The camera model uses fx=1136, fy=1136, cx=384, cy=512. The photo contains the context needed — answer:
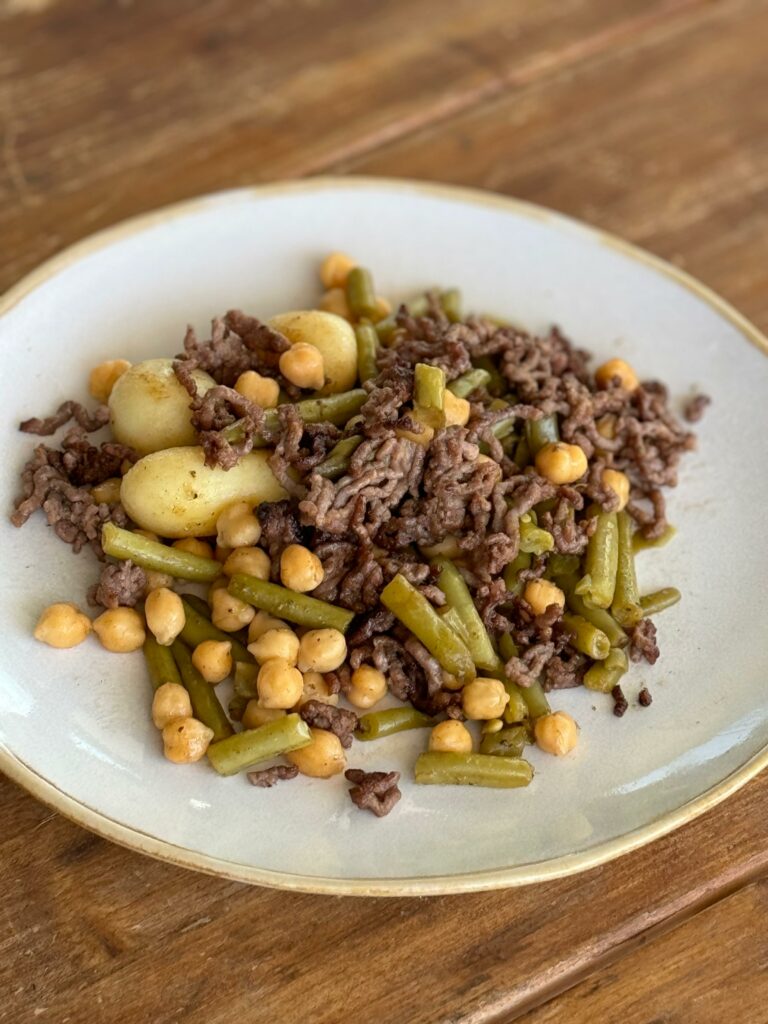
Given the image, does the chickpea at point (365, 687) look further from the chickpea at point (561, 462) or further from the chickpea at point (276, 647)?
the chickpea at point (561, 462)

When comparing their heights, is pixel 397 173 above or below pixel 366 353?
below

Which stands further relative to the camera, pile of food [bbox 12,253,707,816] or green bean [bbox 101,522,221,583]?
green bean [bbox 101,522,221,583]

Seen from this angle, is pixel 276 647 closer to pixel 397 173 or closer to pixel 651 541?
pixel 651 541

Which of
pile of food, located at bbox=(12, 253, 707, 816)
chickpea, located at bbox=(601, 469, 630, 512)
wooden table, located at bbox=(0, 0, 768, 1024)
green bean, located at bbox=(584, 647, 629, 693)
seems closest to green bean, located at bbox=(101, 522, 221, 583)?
pile of food, located at bbox=(12, 253, 707, 816)

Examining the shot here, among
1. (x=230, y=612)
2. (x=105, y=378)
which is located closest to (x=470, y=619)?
(x=230, y=612)

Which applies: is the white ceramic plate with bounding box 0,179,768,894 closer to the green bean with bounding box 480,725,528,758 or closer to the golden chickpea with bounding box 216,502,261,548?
the green bean with bounding box 480,725,528,758

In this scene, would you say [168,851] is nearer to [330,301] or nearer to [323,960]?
[323,960]
